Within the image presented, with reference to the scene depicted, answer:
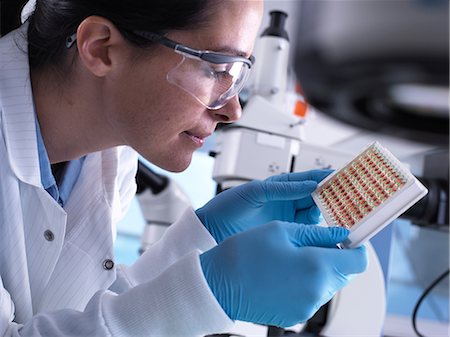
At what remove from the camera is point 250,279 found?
83cm

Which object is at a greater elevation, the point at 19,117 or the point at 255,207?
the point at 19,117

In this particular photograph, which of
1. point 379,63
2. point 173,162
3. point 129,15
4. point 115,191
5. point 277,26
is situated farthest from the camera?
point 277,26

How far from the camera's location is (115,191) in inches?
52.1

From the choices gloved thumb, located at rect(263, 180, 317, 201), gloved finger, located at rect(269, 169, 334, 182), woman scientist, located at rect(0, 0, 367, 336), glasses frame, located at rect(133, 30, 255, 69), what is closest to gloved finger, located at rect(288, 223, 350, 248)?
woman scientist, located at rect(0, 0, 367, 336)

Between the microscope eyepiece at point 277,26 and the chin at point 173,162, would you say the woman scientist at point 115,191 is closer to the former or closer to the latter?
the chin at point 173,162

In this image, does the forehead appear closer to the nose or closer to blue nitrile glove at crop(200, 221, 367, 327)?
the nose

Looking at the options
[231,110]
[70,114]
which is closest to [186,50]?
[231,110]

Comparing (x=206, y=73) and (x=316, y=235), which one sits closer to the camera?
(x=316, y=235)

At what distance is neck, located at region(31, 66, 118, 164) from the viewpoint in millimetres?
1128

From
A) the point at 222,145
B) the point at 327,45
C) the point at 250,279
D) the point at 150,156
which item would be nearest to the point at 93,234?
the point at 150,156

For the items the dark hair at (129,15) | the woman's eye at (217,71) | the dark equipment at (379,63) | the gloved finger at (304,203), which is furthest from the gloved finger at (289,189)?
the dark equipment at (379,63)

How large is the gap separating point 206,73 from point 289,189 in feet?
0.97

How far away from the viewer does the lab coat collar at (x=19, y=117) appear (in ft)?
3.40

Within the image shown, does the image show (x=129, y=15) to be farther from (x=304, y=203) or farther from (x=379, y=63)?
(x=379, y=63)
